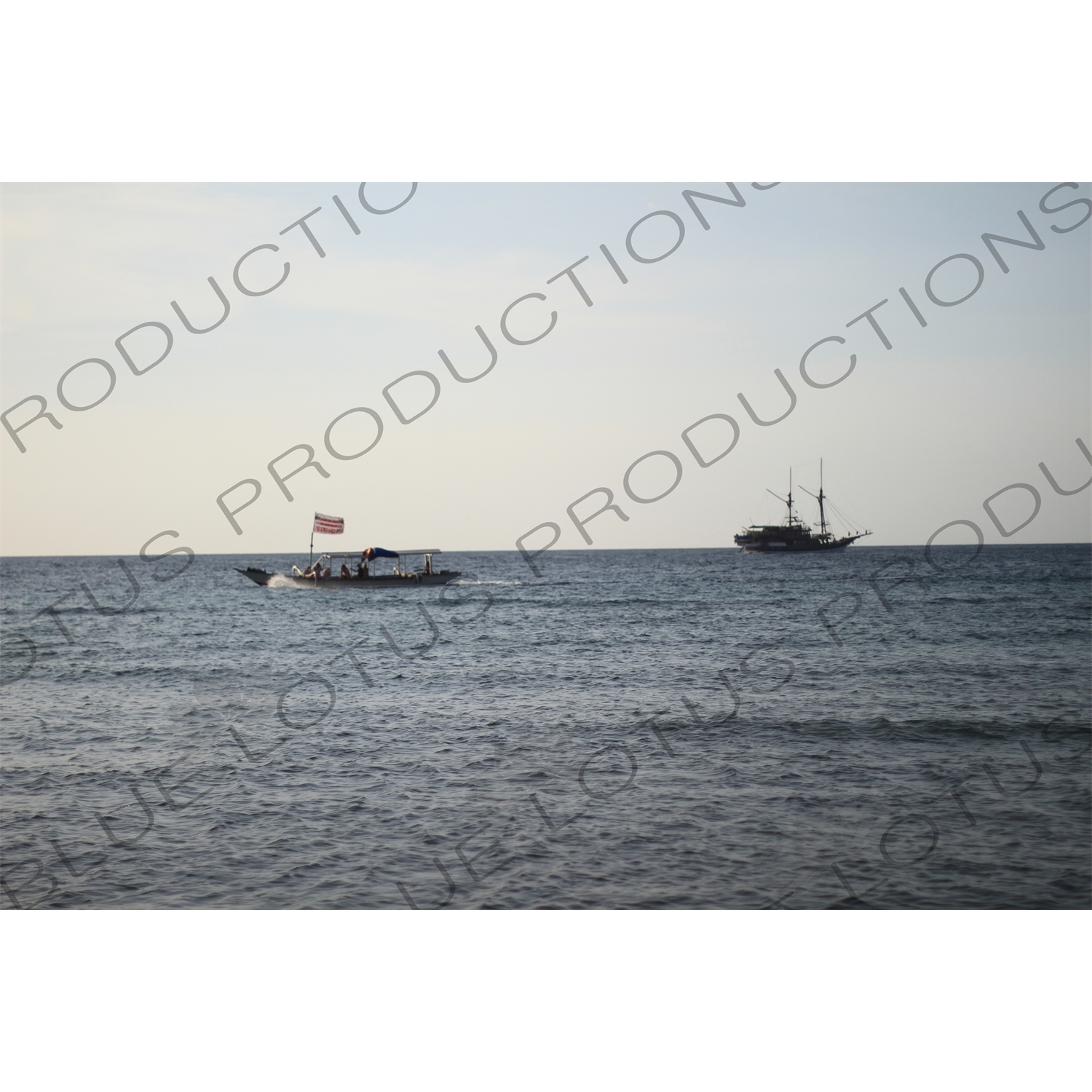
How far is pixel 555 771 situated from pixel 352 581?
5134cm

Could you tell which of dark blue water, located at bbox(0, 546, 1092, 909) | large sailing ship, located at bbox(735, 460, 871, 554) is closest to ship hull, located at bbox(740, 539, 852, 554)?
large sailing ship, located at bbox(735, 460, 871, 554)

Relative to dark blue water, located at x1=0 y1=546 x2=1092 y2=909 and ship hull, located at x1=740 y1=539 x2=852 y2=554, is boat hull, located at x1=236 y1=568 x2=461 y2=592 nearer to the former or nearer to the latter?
dark blue water, located at x1=0 y1=546 x2=1092 y2=909

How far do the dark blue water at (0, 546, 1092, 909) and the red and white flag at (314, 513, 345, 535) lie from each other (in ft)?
45.8

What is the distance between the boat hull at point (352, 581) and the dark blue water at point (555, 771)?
26398 mm

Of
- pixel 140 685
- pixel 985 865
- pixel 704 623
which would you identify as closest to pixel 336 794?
pixel 985 865

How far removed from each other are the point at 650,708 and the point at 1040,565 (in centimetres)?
9712

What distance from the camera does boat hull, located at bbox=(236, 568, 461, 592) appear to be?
210 feet

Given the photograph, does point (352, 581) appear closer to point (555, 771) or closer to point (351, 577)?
point (351, 577)

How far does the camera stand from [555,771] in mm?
15352

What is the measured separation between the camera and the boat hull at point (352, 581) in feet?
210

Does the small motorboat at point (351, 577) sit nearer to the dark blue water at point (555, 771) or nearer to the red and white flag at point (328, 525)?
the red and white flag at point (328, 525)

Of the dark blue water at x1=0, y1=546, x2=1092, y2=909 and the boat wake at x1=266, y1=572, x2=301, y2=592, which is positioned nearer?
the dark blue water at x1=0, y1=546, x2=1092, y2=909

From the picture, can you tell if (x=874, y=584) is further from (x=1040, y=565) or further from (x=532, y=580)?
(x=1040, y=565)

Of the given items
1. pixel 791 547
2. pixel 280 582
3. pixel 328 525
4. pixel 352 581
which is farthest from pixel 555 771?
pixel 791 547
